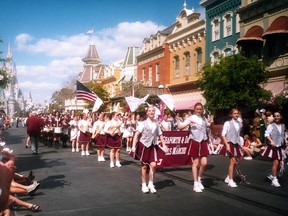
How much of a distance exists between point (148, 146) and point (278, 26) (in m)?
14.8

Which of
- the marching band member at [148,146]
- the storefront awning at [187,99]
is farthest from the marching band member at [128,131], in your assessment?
the storefront awning at [187,99]

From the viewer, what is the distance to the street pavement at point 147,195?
5.92 m

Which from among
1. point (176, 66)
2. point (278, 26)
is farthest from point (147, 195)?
point (176, 66)

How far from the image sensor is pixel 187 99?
30391 mm

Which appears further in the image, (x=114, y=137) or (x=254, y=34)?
(x=254, y=34)

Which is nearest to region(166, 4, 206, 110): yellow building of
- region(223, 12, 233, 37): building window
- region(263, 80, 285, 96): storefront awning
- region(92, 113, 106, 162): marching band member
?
region(223, 12, 233, 37): building window

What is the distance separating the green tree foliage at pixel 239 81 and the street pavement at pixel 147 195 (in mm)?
8269

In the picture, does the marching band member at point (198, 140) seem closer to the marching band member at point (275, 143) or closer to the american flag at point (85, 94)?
the marching band member at point (275, 143)

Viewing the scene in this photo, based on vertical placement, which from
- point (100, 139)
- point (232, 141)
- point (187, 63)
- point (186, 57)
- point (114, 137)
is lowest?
point (100, 139)

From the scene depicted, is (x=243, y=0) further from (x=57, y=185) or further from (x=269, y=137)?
(x=57, y=185)

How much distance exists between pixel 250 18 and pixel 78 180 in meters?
17.9

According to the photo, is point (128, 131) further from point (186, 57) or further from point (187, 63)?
point (186, 57)

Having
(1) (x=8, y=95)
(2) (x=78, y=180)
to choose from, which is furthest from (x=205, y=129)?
(1) (x=8, y=95)

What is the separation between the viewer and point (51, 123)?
61.8ft
